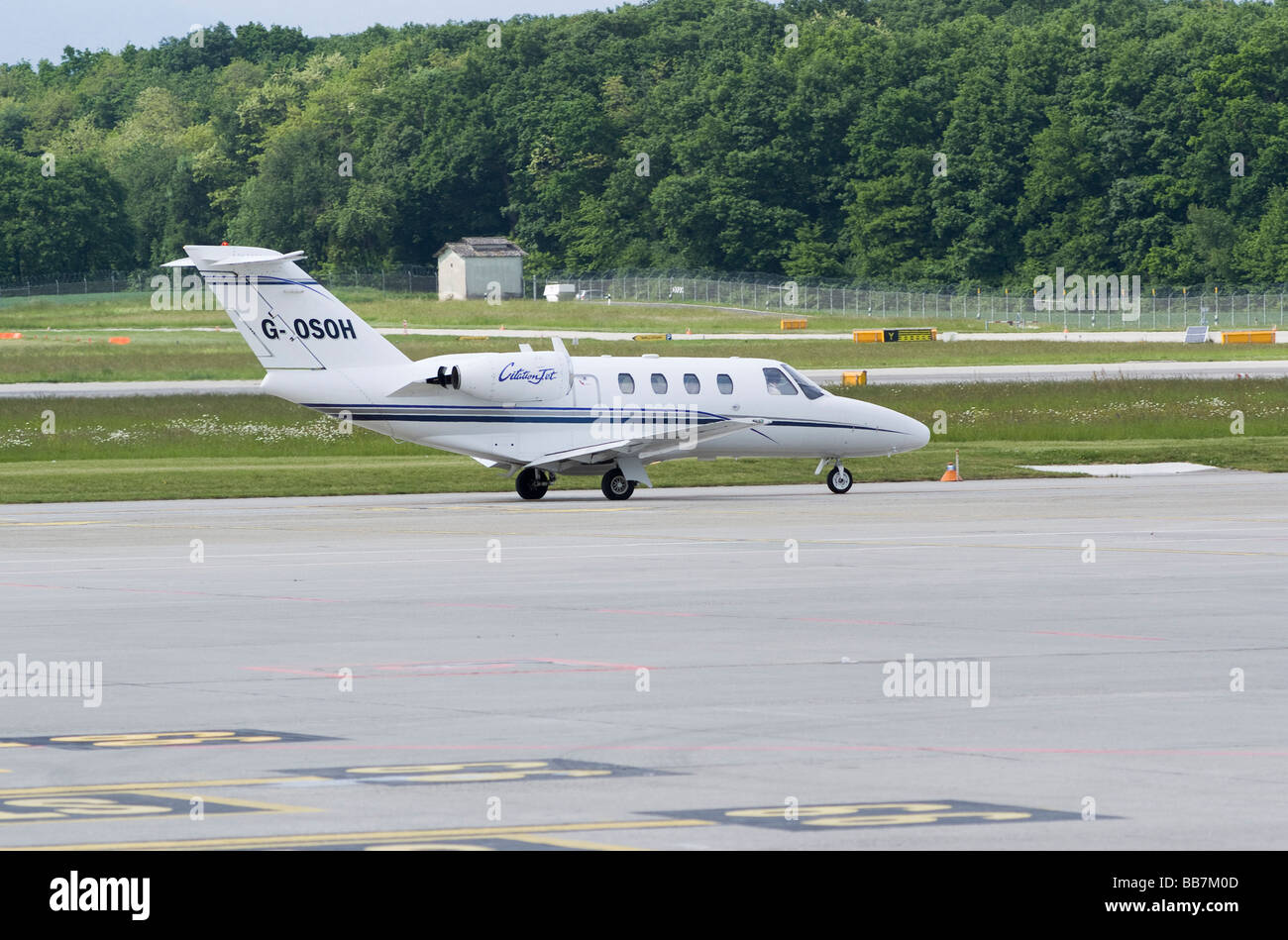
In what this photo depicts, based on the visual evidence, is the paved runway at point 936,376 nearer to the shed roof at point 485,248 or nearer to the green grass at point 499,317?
the green grass at point 499,317

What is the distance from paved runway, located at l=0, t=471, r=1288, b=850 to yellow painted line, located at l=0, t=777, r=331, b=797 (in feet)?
0.13

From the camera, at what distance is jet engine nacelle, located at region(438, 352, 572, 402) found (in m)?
34.2

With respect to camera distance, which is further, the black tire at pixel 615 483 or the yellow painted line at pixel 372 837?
the black tire at pixel 615 483

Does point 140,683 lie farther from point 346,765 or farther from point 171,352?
point 171,352

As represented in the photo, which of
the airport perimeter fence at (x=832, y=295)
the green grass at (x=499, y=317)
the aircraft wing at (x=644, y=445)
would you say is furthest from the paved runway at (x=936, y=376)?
the airport perimeter fence at (x=832, y=295)

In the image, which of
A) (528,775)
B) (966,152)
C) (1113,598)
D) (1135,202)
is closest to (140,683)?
(528,775)

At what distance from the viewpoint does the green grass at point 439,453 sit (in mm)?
40375

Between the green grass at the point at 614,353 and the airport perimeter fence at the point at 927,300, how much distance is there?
24.9m

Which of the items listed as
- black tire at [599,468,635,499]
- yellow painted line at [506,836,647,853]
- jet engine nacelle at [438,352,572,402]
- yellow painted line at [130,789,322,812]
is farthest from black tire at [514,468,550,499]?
yellow painted line at [506,836,647,853]

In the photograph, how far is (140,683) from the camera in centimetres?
1559

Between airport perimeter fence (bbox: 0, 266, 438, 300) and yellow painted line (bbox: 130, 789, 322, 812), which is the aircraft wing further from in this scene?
airport perimeter fence (bbox: 0, 266, 438, 300)

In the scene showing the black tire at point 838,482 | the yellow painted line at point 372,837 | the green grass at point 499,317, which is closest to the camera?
the yellow painted line at point 372,837

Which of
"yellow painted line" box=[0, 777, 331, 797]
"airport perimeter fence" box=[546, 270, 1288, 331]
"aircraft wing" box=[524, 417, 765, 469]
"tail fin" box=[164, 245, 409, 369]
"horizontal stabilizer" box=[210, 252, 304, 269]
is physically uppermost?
"airport perimeter fence" box=[546, 270, 1288, 331]

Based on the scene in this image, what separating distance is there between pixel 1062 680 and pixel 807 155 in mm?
141699
